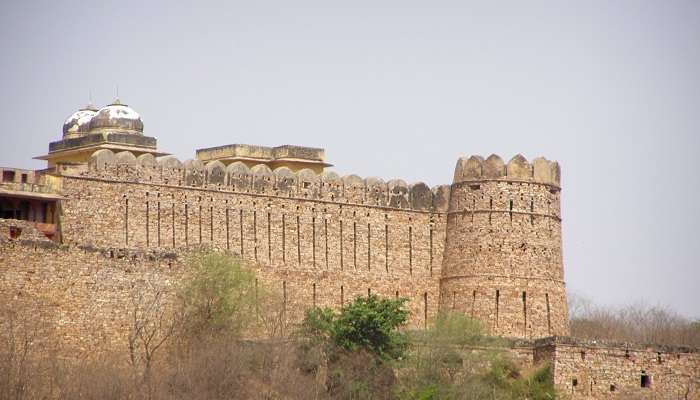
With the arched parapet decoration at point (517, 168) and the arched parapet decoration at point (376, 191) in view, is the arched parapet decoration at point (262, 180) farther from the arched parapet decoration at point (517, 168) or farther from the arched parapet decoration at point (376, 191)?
the arched parapet decoration at point (517, 168)

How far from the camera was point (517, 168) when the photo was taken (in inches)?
2505

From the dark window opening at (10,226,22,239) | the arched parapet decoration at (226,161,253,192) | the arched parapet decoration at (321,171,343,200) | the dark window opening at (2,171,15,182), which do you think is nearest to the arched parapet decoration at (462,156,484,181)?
the arched parapet decoration at (321,171,343,200)

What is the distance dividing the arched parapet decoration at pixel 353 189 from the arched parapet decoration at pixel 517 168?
4.02 metres

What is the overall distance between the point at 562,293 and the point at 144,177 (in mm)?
12166

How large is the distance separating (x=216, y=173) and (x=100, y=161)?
3595mm

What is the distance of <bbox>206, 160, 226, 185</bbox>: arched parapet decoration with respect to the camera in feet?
201

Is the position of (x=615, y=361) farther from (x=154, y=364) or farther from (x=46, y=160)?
(x=46, y=160)

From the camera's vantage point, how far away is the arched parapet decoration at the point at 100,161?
59156mm

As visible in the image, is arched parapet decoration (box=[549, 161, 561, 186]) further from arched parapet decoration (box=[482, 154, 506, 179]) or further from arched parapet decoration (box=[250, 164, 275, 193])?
arched parapet decoration (box=[250, 164, 275, 193])

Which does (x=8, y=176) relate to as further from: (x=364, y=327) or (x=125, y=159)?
(x=364, y=327)

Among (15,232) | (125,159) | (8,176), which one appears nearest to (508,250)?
(125,159)

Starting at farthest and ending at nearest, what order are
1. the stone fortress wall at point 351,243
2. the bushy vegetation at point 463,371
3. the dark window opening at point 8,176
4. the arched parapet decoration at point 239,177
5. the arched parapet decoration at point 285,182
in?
the arched parapet decoration at point 285,182 < the arched parapet decoration at point 239,177 < the dark window opening at point 8,176 < the bushy vegetation at point 463,371 < the stone fortress wall at point 351,243

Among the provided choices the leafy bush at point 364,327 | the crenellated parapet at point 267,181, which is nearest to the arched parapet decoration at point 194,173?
the crenellated parapet at point 267,181

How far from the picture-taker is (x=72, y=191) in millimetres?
58594
